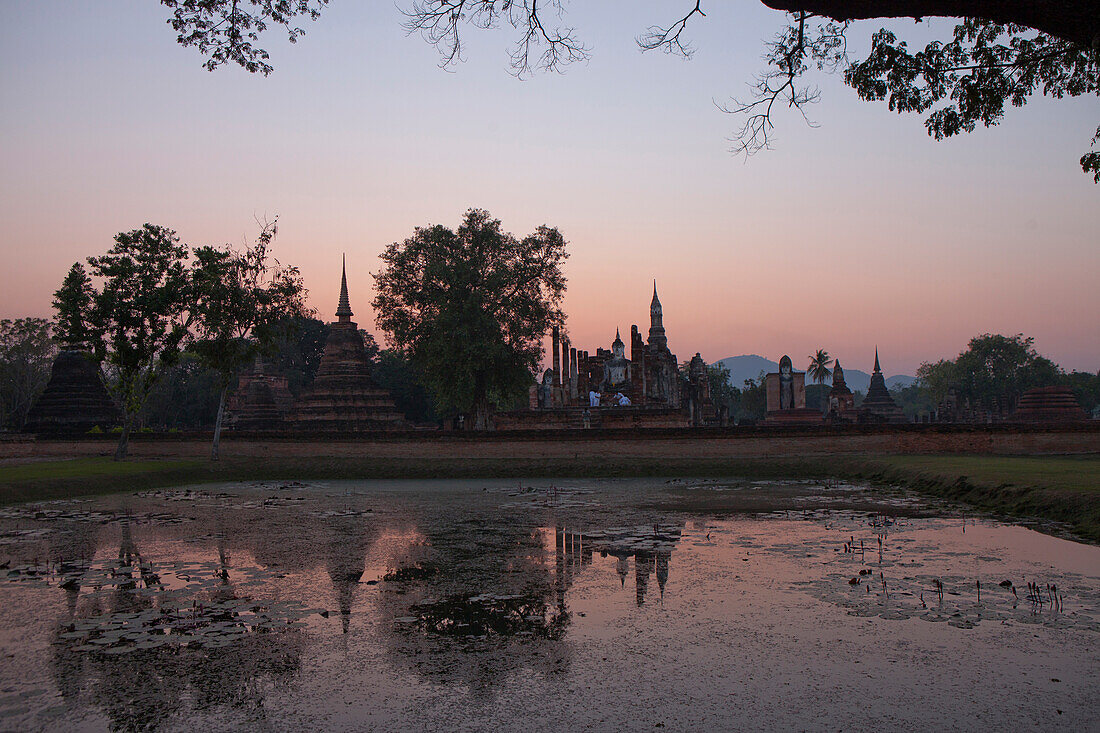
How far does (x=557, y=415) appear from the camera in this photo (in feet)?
115

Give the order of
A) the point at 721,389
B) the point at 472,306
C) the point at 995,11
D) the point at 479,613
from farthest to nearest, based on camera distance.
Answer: the point at 721,389 < the point at 472,306 < the point at 479,613 < the point at 995,11

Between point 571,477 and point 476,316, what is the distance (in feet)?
40.2

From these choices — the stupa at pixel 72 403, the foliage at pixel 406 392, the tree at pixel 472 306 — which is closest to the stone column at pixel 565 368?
the tree at pixel 472 306

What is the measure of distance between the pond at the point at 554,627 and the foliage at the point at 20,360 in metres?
49.1

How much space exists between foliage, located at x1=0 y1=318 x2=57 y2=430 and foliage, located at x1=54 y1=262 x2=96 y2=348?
108 ft

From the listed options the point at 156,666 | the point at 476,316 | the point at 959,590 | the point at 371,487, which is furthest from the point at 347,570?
the point at 476,316

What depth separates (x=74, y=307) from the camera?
84.0 feet

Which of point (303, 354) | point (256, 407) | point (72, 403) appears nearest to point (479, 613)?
point (72, 403)

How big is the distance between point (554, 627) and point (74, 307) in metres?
24.4

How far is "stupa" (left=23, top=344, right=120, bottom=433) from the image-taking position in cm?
3556

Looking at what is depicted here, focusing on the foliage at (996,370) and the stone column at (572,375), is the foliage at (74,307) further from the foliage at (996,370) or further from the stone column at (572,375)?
the foliage at (996,370)

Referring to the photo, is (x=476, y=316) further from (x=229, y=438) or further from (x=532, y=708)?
(x=532, y=708)

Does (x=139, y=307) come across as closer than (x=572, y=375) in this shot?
Yes

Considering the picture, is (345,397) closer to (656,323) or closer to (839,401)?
(656,323)
